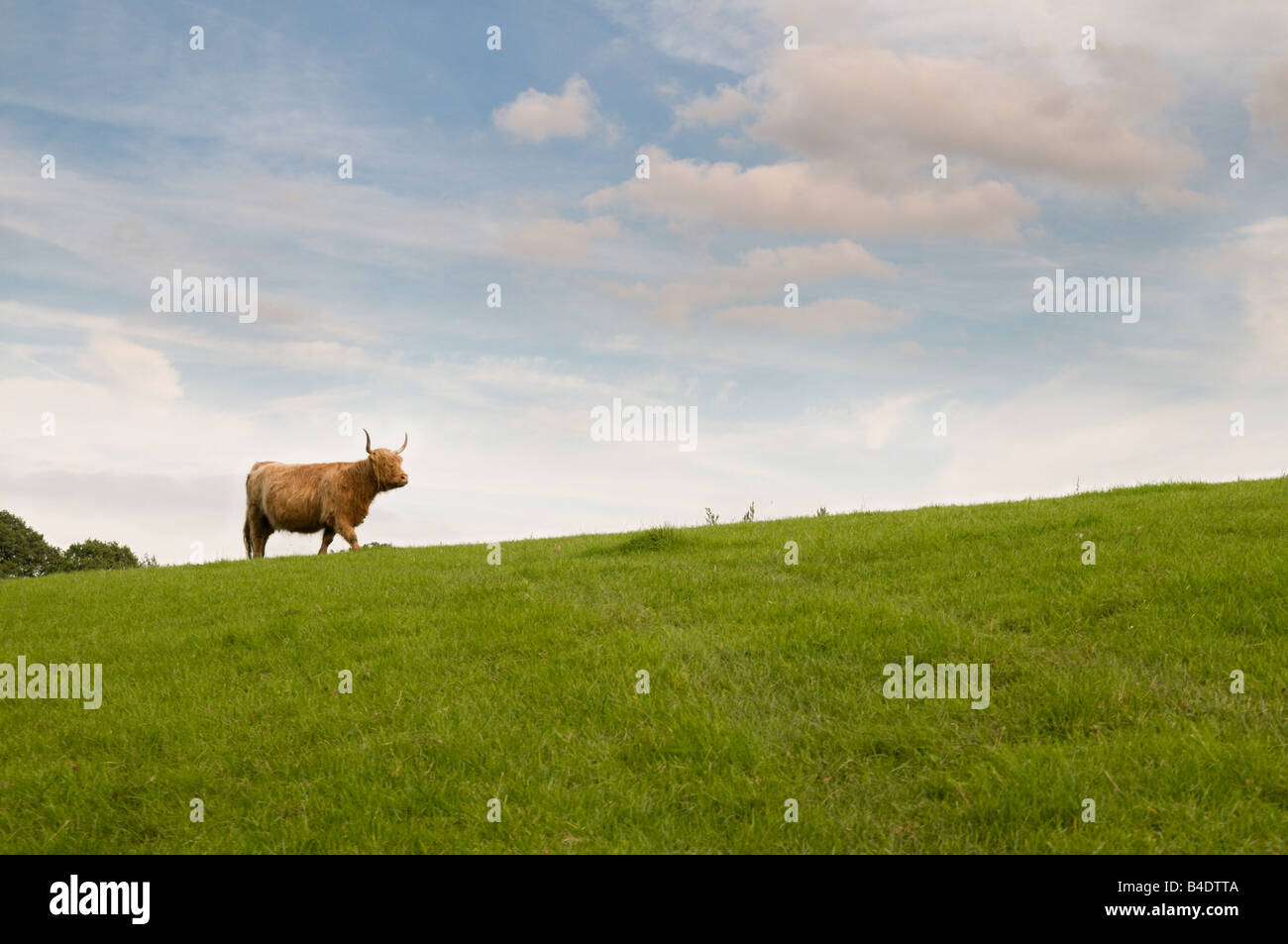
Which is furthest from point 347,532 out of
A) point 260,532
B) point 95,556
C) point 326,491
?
point 95,556

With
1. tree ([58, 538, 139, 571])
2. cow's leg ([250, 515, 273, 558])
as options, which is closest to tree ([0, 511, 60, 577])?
tree ([58, 538, 139, 571])

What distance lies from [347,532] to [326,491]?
4.41 ft

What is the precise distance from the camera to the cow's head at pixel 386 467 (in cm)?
2358

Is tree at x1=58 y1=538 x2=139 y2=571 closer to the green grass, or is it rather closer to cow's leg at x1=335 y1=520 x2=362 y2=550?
cow's leg at x1=335 y1=520 x2=362 y2=550

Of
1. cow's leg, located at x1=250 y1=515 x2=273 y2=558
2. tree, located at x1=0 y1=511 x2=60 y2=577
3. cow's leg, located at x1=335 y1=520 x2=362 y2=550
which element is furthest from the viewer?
tree, located at x1=0 y1=511 x2=60 y2=577

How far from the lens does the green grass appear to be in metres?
6.59

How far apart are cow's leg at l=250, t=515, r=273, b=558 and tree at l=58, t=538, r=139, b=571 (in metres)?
15.6

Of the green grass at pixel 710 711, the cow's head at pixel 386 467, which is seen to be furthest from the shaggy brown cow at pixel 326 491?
the green grass at pixel 710 711

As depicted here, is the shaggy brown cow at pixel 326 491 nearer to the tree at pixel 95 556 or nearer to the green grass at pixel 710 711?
the green grass at pixel 710 711

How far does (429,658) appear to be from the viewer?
10203mm
